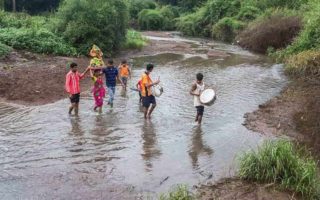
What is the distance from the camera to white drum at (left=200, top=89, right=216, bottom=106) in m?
11.9

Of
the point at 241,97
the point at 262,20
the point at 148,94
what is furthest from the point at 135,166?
the point at 262,20

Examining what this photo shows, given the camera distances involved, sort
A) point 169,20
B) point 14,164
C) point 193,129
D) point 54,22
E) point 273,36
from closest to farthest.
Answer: point 14,164
point 193,129
point 54,22
point 273,36
point 169,20

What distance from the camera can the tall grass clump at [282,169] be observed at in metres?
8.19

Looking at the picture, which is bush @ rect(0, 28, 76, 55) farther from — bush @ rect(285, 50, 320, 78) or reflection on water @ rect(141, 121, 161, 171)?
reflection on water @ rect(141, 121, 161, 171)

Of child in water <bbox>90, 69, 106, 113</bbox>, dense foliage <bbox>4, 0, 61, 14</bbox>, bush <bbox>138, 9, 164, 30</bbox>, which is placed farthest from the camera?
dense foliage <bbox>4, 0, 61, 14</bbox>

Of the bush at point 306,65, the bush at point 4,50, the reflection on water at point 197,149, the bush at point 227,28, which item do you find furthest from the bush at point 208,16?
the reflection on water at point 197,149

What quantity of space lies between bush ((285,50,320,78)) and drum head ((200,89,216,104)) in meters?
8.89

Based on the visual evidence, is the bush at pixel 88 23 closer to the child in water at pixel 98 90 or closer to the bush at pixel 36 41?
the bush at pixel 36 41

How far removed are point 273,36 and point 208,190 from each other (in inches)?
964

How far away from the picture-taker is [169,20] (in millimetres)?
60156

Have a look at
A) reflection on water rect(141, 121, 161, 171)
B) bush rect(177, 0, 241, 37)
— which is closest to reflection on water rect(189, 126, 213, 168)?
reflection on water rect(141, 121, 161, 171)

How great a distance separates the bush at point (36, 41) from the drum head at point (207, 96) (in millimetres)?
14069

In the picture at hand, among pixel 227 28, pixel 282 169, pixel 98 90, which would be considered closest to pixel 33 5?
pixel 227 28

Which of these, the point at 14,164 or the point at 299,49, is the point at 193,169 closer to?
the point at 14,164
